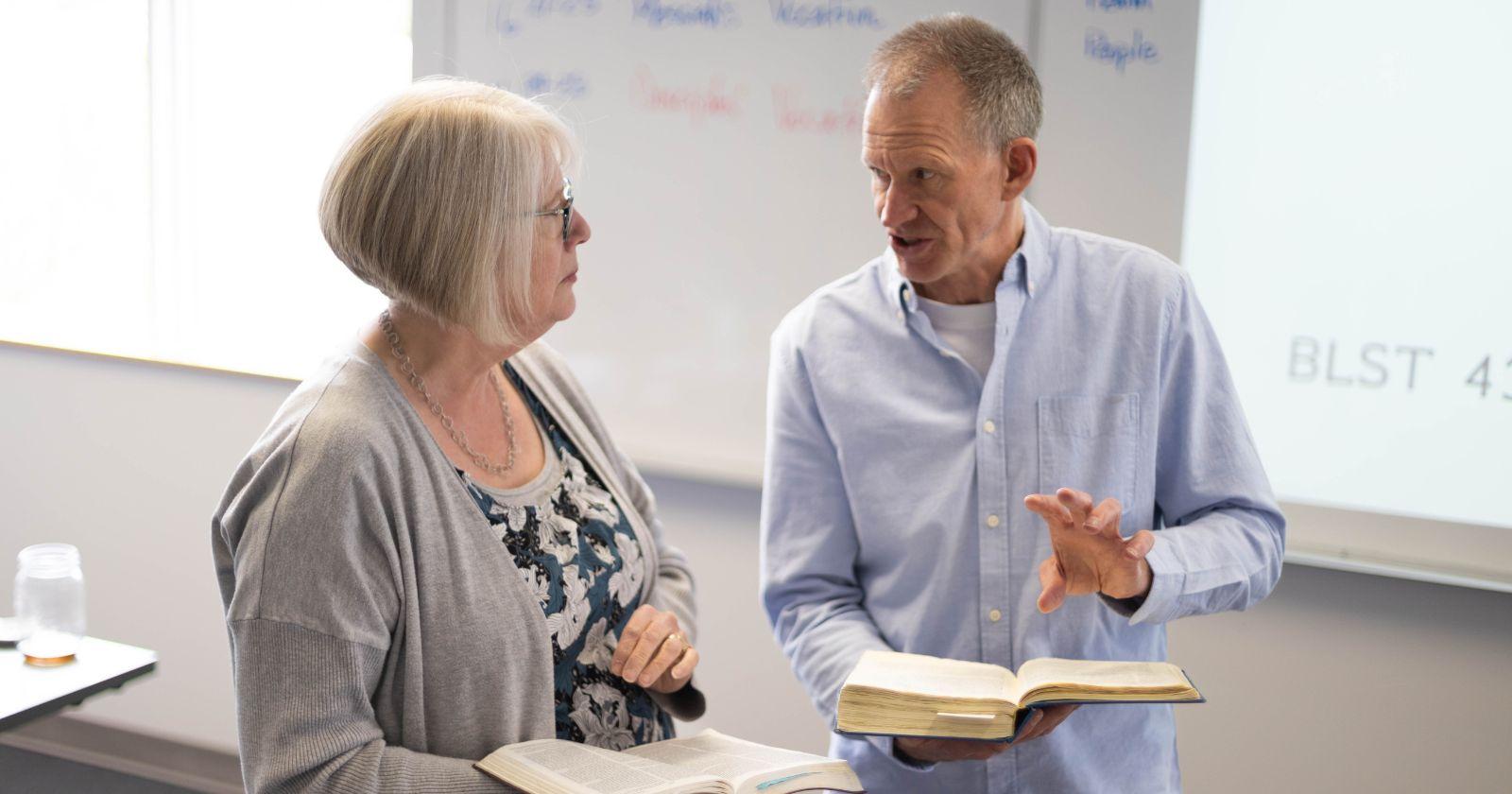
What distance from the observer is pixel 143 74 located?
3.65 meters

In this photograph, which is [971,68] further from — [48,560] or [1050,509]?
[48,560]

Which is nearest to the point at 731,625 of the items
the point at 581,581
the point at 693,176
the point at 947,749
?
the point at 693,176

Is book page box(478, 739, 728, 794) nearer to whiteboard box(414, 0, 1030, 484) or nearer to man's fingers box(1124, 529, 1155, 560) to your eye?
man's fingers box(1124, 529, 1155, 560)

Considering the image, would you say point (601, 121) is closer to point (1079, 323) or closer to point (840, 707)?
point (1079, 323)

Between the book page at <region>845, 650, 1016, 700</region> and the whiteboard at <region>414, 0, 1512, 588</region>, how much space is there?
52.4 inches

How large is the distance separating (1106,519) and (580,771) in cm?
63

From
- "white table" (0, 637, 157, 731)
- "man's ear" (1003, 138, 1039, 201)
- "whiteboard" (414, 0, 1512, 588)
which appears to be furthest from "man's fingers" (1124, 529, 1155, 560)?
"white table" (0, 637, 157, 731)

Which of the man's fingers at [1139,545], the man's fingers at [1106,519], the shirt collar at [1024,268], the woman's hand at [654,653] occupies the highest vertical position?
the shirt collar at [1024,268]

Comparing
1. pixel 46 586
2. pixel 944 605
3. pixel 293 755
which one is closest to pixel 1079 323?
pixel 944 605

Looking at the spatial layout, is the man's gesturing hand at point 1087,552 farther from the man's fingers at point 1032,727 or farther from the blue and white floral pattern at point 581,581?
the blue and white floral pattern at point 581,581

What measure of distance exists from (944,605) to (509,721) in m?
0.56

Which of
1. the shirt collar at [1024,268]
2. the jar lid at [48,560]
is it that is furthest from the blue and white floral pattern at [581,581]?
the jar lid at [48,560]

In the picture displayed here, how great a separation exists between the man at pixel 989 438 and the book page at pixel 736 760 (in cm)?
12

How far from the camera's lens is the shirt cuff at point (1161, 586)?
1.45 metres
